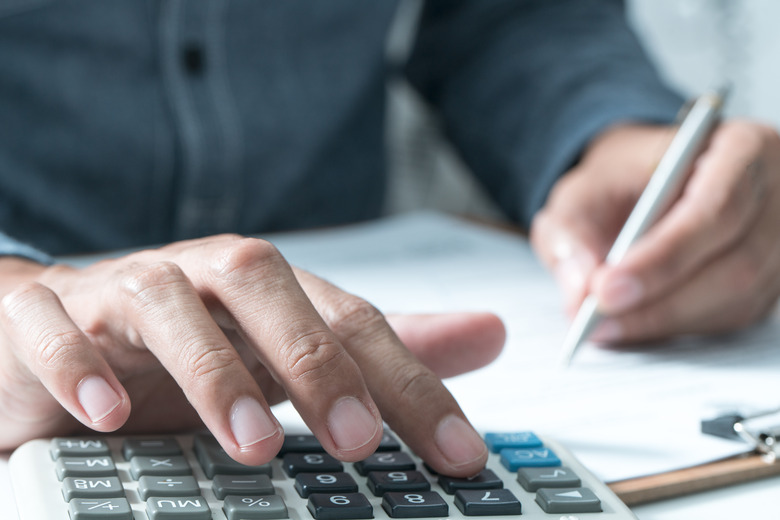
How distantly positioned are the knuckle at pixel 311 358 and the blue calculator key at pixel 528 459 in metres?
0.07

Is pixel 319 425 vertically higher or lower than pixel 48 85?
lower

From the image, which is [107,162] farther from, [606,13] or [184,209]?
[606,13]

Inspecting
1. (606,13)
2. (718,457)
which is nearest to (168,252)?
(718,457)

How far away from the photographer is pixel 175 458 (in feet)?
0.88

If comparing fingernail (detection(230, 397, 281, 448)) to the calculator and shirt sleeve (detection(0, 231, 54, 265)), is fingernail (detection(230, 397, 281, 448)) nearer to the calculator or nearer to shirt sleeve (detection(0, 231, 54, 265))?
the calculator

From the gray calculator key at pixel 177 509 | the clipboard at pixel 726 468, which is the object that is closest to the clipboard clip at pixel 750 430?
the clipboard at pixel 726 468

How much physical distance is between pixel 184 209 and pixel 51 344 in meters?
0.41

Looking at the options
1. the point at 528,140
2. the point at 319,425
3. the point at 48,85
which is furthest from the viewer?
the point at 528,140

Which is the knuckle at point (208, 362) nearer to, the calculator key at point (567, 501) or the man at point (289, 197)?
the man at point (289, 197)

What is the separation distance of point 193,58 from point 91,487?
455 mm

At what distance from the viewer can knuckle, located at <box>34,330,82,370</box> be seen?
0.26 m

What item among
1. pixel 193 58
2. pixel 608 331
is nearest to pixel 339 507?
pixel 608 331

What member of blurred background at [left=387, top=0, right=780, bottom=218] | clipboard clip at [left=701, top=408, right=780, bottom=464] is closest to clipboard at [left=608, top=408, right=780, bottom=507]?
clipboard clip at [left=701, top=408, right=780, bottom=464]

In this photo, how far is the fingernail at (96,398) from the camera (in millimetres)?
252
